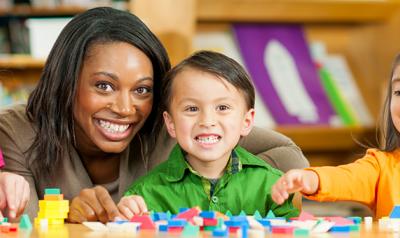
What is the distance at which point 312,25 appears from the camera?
4.52 m

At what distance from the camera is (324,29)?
4.57 meters

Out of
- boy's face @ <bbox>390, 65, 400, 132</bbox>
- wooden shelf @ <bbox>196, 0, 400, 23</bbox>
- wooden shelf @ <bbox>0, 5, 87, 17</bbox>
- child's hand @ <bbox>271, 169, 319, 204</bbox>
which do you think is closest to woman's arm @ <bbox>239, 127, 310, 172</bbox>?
boy's face @ <bbox>390, 65, 400, 132</bbox>

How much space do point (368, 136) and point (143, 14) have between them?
4.55 feet

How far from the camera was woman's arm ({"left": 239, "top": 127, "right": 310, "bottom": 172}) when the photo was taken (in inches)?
89.8

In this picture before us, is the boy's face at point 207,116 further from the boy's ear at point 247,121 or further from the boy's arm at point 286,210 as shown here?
the boy's arm at point 286,210

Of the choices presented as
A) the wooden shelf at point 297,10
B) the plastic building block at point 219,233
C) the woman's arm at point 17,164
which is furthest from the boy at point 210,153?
the wooden shelf at point 297,10

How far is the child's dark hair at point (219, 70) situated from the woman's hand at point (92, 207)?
275 mm

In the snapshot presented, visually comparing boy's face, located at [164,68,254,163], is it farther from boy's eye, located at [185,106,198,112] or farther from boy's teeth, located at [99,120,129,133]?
boy's teeth, located at [99,120,129,133]

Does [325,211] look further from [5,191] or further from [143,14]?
[5,191]

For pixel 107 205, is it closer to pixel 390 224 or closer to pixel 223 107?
pixel 223 107

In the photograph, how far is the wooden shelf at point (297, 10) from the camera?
4121 mm

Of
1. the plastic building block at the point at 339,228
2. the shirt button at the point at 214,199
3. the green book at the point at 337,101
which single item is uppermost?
the green book at the point at 337,101

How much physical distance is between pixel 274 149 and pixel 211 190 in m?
0.44

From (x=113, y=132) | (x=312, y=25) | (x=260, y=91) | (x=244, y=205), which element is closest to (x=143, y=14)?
(x=260, y=91)
